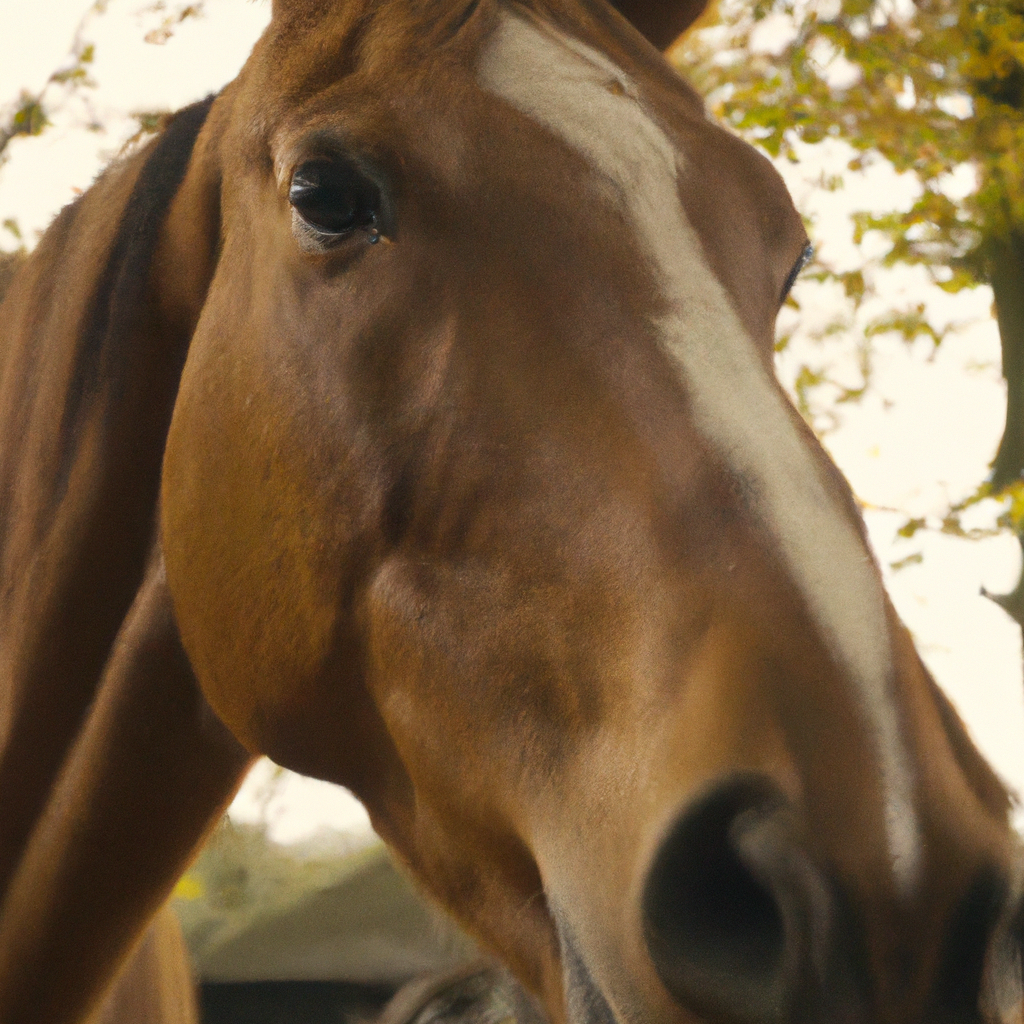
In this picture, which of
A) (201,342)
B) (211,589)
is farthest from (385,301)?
(211,589)

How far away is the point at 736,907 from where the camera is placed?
3.36 feet

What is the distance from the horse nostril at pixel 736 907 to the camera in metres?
0.95

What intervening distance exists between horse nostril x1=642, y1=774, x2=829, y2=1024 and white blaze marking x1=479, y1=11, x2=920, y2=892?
10 centimetres

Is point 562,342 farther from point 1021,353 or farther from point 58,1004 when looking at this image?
point 1021,353

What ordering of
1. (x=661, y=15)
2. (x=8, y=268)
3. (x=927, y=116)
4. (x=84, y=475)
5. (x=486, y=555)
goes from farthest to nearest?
(x=927, y=116) < (x=8, y=268) < (x=661, y=15) < (x=84, y=475) < (x=486, y=555)

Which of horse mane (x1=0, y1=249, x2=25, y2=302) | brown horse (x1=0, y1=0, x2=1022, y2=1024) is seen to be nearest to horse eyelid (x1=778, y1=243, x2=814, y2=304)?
brown horse (x1=0, y1=0, x2=1022, y2=1024)

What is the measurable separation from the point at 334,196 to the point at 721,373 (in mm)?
634

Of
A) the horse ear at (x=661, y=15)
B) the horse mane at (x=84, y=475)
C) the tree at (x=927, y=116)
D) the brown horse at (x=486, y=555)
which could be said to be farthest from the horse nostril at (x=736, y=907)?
the tree at (x=927, y=116)

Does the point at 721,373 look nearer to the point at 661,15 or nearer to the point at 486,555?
the point at 486,555

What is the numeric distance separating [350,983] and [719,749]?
7.36m

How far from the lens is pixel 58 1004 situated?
2.04 metres

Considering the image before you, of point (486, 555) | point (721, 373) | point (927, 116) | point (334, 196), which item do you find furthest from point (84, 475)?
point (927, 116)

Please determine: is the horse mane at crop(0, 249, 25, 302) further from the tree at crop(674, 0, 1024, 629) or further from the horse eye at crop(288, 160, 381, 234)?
the tree at crop(674, 0, 1024, 629)

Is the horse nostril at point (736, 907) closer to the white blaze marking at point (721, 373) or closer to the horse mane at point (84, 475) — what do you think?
the white blaze marking at point (721, 373)
